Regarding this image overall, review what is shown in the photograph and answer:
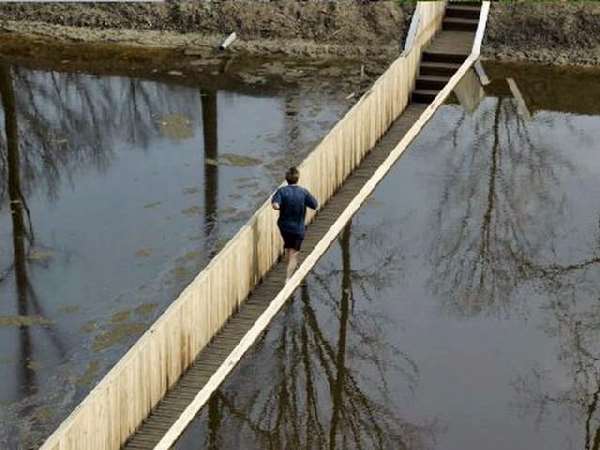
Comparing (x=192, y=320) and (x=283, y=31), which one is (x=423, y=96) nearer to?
(x=283, y=31)

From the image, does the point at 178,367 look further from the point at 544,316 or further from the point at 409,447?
the point at 544,316

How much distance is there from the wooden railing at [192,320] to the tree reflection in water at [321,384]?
2.22 ft

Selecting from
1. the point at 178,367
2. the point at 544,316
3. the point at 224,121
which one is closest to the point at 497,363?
the point at 544,316

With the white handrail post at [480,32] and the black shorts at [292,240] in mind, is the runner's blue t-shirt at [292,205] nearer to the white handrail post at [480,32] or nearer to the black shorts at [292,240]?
the black shorts at [292,240]

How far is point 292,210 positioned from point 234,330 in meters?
1.77

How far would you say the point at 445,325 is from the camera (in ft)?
49.0

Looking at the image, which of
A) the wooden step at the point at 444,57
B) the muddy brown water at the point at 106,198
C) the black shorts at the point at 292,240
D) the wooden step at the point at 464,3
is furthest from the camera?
the wooden step at the point at 464,3

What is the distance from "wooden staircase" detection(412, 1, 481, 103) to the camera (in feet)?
78.2

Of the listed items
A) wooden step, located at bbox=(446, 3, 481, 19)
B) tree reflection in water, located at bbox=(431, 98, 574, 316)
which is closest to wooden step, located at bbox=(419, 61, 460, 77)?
tree reflection in water, located at bbox=(431, 98, 574, 316)

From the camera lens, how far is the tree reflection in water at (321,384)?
12.2 m

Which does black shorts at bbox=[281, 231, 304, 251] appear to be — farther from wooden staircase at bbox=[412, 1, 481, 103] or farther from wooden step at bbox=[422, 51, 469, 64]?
wooden step at bbox=[422, 51, 469, 64]

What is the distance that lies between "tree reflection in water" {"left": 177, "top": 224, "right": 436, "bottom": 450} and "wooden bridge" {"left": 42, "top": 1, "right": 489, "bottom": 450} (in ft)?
1.28

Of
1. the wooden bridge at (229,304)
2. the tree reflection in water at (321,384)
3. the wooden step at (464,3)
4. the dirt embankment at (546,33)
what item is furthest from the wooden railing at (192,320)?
the dirt embankment at (546,33)

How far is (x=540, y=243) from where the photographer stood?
58.3ft
